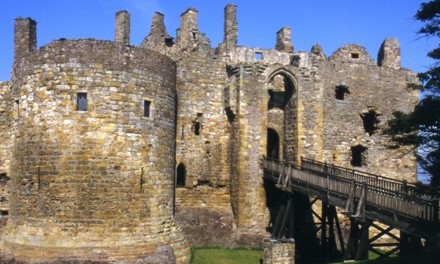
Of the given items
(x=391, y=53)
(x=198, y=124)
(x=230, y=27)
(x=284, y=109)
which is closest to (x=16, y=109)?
(x=198, y=124)

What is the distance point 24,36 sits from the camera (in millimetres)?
20328

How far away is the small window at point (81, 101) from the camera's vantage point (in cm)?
1622

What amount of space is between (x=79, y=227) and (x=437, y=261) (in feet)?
32.3

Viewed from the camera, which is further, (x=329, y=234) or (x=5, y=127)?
(x=329, y=234)

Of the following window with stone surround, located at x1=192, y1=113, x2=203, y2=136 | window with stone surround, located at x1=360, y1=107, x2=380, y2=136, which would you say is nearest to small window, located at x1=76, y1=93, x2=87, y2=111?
window with stone surround, located at x1=192, y1=113, x2=203, y2=136

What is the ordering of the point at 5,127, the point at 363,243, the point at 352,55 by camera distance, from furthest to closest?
the point at 352,55
the point at 5,127
the point at 363,243

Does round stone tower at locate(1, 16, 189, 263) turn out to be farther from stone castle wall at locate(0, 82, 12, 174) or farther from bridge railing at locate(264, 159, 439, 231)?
bridge railing at locate(264, 159, 439, 231)

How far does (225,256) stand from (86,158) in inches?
277

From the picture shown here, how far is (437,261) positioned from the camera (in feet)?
41.2

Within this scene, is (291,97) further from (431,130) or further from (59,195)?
(59,195)

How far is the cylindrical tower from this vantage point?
1577cm

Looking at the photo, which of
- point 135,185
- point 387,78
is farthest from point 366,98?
point 135,185

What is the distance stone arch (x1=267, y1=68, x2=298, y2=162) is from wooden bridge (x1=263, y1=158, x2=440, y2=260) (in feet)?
5.37

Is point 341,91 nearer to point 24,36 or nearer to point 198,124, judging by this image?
point 198,124
